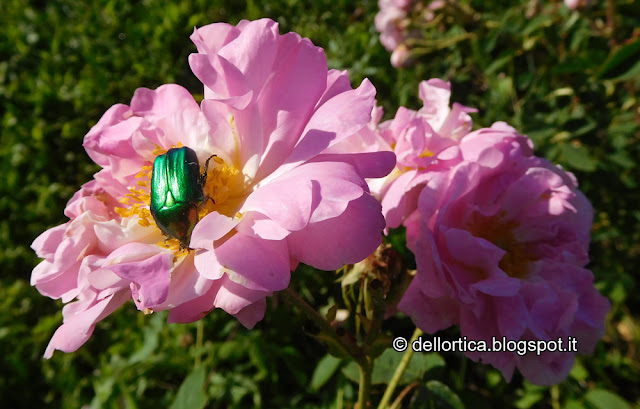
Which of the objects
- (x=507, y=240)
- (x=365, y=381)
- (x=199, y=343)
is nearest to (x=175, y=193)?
(x=365, y=381)

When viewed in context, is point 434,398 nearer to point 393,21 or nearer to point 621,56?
point 621,56

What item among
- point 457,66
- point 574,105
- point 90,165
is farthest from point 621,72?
point 90,165

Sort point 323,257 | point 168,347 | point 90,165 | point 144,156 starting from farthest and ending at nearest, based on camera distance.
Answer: point 90,165 → point 168,347 → point 144,156 → point 323,257

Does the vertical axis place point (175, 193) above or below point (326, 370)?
above

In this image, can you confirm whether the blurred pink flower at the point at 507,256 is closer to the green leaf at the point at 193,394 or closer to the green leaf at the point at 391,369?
the green leaf at the point at 391,369

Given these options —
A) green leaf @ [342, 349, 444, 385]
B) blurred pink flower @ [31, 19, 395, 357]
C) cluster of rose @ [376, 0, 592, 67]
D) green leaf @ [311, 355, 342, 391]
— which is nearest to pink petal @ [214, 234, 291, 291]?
blurred pink flower @ [31, 19, 395, 357]

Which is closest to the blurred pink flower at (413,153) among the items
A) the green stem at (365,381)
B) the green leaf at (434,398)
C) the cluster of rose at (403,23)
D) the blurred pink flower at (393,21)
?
the green stem at (365,381)

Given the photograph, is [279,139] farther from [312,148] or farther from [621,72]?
[621,72]
